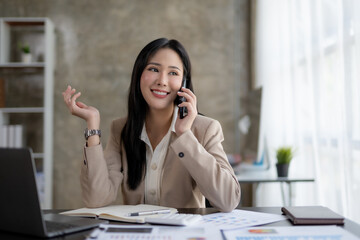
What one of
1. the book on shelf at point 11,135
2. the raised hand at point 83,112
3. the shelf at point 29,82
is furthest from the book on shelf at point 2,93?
the raised hand at point 83,112

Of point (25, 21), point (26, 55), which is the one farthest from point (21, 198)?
point (25, 21)

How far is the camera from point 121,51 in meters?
4.40

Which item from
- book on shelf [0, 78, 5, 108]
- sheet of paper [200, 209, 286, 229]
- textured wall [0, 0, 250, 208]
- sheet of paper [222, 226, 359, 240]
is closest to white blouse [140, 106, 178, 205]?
sheet of paper [200, 209, 286, 229]

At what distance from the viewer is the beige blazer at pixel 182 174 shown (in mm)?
1313

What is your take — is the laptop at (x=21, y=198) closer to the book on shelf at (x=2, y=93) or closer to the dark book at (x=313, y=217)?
the dark book at (x=313, y=217)

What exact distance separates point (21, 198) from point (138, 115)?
0.93m

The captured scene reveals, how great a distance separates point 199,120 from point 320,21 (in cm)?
124

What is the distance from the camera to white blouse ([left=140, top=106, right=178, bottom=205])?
5.14 ft

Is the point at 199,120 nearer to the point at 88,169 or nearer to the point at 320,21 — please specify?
the point at 88,169

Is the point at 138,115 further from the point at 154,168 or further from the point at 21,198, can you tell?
the point at 21,198

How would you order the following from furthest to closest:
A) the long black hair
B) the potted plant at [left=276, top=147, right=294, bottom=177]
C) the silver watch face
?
the potted plant at [left=276, top=147, right=294, bottom=177] → the long black hair → the silver watch face

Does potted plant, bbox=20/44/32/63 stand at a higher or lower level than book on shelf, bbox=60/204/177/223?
higher

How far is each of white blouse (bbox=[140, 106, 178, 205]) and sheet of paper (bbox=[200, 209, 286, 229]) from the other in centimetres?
43

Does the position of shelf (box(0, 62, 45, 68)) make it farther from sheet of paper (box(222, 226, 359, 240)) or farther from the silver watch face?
sheet of paper (box(222, 226, 359, 240))
